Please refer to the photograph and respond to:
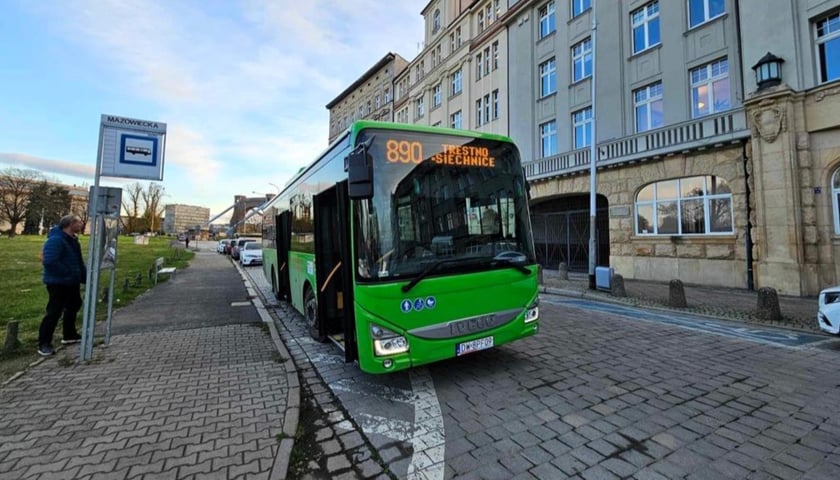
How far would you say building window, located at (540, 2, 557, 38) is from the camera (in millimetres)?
21391

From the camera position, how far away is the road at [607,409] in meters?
2.97

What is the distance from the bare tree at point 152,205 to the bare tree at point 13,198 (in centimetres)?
1785

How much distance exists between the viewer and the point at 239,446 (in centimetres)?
320

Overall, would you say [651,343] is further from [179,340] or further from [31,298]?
[31,298]

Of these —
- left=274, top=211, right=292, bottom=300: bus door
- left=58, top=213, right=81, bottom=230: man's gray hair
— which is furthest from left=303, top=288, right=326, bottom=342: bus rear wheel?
left=58, top=213, right=81, bottom=230: man's gray hair

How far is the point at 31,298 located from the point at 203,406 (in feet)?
36.3

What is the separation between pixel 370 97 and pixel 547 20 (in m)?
28.4

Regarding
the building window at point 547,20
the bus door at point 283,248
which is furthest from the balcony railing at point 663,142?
the bus door at point 283,248

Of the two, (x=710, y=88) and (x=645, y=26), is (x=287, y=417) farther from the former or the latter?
(x=645, y=26)

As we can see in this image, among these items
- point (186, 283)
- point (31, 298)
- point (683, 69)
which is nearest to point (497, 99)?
point (683, 69)

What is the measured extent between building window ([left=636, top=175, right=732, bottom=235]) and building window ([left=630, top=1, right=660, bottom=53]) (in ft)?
21.1

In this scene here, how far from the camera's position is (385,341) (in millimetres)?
3986

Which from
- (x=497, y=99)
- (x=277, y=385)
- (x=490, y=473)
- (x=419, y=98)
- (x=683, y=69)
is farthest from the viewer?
(x=419, y=98)

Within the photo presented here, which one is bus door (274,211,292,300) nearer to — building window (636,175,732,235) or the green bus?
the green bus
